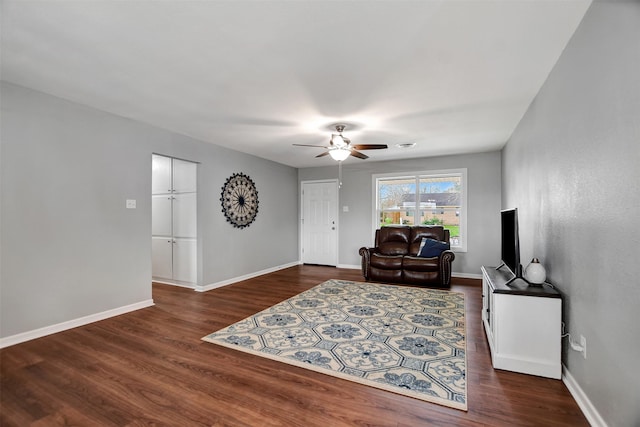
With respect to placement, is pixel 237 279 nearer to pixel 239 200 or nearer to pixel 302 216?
pixel 239 200

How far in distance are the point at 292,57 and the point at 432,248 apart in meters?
4.00

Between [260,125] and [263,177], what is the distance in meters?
2.29

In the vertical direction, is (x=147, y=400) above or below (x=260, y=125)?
below

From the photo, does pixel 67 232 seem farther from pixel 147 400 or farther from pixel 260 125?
pixel 260 125

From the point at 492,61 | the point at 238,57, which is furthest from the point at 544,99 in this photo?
the point at 238,57

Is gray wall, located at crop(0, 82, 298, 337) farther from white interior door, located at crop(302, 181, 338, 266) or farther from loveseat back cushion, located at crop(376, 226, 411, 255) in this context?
loveseat back cushion, located at crop(376, 226, 411, 255)

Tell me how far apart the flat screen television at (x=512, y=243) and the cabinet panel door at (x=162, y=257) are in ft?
16.3

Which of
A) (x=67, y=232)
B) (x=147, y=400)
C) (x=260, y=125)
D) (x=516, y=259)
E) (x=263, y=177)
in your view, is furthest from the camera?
(x=263, y=177)

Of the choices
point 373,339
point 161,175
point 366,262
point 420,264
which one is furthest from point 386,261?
point 161,175

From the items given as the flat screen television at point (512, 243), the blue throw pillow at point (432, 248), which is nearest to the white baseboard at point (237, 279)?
the blue throw pillow at point (432, 248)

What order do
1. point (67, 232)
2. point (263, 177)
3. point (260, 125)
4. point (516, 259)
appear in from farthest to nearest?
point (263, 177) → point (260, 125) → point (67, 232) → point (516, 259)

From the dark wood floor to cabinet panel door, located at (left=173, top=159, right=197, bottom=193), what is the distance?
249 centimetres

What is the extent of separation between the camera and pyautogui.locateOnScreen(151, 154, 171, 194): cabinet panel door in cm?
510

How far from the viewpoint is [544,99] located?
264 cm
